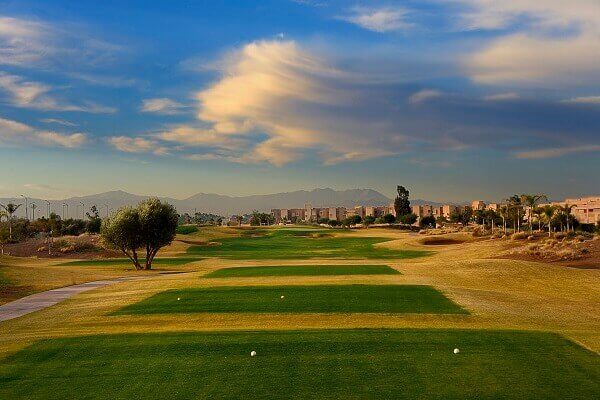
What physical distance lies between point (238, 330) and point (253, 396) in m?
8.79

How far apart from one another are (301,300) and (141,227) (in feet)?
111

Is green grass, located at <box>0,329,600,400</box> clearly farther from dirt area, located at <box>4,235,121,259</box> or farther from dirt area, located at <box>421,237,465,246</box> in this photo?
dirt area, located at <box>421,237,465,246</box>

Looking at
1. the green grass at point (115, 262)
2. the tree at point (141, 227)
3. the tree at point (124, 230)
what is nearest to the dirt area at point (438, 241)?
the green grass at point (115, 262)

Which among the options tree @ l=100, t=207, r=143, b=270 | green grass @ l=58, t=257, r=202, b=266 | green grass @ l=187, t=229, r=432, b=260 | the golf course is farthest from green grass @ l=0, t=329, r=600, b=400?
green grass @ l=187, t=229, r=432, b=260

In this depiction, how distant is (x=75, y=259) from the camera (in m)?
80.2

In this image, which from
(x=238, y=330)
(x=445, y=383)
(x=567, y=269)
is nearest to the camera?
(x=445, y=383)

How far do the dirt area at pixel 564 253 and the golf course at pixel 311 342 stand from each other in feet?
40.3

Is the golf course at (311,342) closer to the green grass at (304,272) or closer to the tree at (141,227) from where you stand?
the green grass at (304,272)

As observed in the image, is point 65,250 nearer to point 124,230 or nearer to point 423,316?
point 124,230

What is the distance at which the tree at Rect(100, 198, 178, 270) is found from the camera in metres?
60.3

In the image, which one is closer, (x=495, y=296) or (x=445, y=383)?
(x=445, y=383)

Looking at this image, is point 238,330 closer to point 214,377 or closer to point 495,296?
point 214,377

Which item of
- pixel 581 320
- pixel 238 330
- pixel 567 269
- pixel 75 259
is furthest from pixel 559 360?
pixel 75 259

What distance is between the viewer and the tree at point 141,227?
60.3 m
